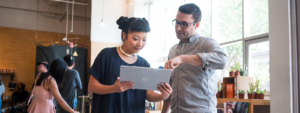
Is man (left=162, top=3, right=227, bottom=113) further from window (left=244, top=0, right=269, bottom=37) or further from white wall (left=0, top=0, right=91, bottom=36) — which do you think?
white wall (left=0, top=0, right=91, bottom=36)

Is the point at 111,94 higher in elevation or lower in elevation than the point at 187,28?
lower

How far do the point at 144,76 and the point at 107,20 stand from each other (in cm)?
744

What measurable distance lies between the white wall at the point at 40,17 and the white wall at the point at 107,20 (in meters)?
2.13

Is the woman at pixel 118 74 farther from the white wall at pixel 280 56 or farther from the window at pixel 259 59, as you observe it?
the window at pixel 259 59

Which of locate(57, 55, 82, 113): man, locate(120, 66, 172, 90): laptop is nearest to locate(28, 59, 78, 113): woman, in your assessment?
locate(57, 55, 82, 113): man

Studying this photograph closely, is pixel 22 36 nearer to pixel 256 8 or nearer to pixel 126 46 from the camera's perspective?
pixel 256 8

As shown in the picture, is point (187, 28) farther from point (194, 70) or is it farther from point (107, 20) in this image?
point (107, 20)

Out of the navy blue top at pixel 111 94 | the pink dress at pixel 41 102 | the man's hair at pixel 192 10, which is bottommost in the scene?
the pink dress at pixel 41 102

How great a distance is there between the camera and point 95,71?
1773mm

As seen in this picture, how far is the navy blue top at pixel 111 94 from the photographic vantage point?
5.82 ft

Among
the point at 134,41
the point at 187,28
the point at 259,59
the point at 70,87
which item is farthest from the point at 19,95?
the point at 187,28

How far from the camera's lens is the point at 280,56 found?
9.20 feet

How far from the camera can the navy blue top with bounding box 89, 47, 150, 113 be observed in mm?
1775

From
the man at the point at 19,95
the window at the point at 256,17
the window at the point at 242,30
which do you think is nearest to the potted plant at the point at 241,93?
the window at the point at 242,30
